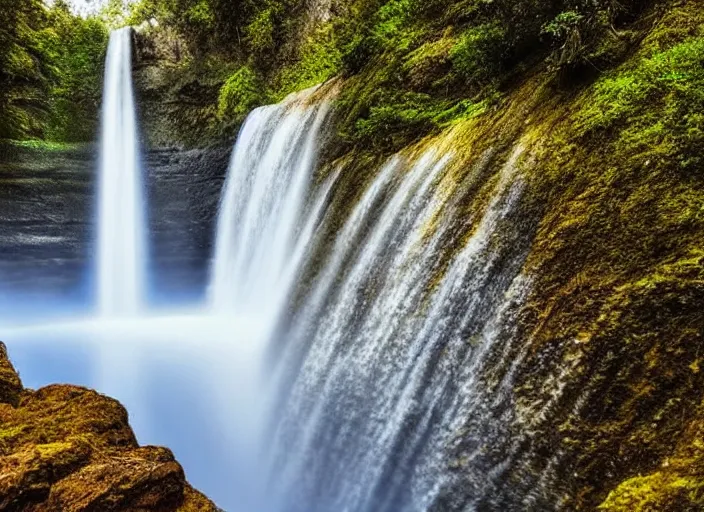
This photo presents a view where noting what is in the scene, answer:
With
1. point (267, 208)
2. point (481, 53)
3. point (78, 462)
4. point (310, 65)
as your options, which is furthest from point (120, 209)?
point (78, 462)

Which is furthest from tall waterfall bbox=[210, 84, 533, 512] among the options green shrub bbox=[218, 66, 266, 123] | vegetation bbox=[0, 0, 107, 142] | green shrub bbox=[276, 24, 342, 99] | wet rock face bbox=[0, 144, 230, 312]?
vegetation bbox=[0, 0, 107, 142]

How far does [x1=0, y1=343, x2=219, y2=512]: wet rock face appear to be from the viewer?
1670 mm

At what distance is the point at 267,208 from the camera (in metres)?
8.24

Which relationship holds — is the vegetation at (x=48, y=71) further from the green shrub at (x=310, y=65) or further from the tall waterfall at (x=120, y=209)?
the green shrub at (x=310, y=65)

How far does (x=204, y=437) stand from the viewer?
5715mm

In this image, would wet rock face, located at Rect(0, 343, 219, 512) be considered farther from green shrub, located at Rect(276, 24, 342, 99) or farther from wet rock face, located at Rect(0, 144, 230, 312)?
wet rock face, located at Rect(0, 144, 230, 312)

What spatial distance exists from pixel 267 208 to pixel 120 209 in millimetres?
5792

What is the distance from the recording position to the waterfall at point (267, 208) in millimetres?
6984

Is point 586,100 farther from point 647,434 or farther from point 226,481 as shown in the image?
point 226,481

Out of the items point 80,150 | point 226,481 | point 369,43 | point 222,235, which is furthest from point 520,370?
point 80,150

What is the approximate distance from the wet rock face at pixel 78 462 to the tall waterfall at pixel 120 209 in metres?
10.5

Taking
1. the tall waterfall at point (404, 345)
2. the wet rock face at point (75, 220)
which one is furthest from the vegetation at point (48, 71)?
the tall waterfall at point (404, 345)

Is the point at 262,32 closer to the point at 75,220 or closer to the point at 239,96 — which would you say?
the point at 239,96

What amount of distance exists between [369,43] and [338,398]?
217 inches
